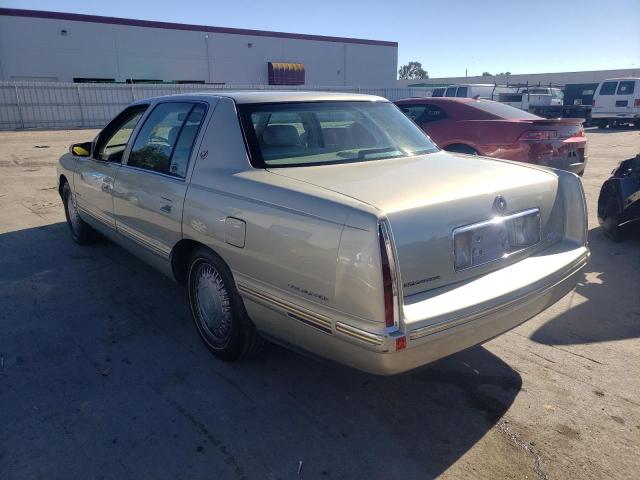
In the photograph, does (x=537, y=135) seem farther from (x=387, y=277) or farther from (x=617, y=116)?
(x=617, y=116)

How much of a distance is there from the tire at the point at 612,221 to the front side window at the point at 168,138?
4.68 meters

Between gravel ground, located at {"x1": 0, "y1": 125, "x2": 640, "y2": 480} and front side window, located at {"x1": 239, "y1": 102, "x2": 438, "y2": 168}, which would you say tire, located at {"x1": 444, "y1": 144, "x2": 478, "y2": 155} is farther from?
front side window, located at {"x1": 239, "y1": 102, "x2": 438, "y2": 168}

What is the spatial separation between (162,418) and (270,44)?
36.3 m

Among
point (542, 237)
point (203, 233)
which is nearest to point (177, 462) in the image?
point (203, 233)

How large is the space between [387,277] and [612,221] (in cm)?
464

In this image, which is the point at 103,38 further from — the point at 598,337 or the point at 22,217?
the point at 598,337

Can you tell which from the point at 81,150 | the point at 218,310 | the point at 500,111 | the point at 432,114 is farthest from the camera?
the point at 432,114

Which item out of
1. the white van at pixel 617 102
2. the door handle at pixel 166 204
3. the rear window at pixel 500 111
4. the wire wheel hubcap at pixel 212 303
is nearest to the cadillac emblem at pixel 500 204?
Answer: the wire wheel hubcap at pixel 212 303

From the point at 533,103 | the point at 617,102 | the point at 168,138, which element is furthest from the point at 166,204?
the point at 617,102

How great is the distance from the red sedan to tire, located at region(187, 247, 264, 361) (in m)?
5.25

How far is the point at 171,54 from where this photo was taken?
32.0 meters

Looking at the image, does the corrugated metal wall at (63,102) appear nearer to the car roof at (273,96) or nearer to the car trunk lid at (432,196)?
the car roof at (273,96)

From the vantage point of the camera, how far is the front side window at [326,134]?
10.3 feet

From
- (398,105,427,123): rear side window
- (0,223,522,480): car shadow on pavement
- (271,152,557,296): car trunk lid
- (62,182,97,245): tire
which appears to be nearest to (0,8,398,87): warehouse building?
(62,182,97,245): tire
